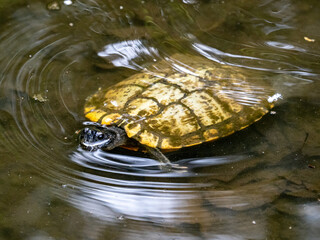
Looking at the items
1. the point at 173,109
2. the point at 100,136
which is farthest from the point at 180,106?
the point at 100,136

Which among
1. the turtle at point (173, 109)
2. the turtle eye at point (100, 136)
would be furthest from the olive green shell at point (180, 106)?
the turtle eye at point (100, 136)

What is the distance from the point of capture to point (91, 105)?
3.26m

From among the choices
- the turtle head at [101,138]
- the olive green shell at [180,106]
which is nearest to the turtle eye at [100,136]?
the turtle head at [101,138]

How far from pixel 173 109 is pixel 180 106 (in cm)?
7

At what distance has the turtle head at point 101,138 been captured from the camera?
2986 mm

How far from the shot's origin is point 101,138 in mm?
3029

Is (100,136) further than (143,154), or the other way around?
(143,154)

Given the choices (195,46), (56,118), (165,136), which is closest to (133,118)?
(165,136)

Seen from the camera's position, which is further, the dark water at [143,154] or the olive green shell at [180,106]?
the olive green shell at [180,106]

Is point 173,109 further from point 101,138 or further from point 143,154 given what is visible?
point 101,138

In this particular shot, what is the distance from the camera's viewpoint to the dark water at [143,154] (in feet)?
8.27

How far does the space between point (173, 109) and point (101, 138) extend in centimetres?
67

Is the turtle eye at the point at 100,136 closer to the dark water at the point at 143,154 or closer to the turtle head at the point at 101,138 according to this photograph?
the turtle head at the point at 101,138

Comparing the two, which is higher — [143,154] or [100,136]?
[100,136]
